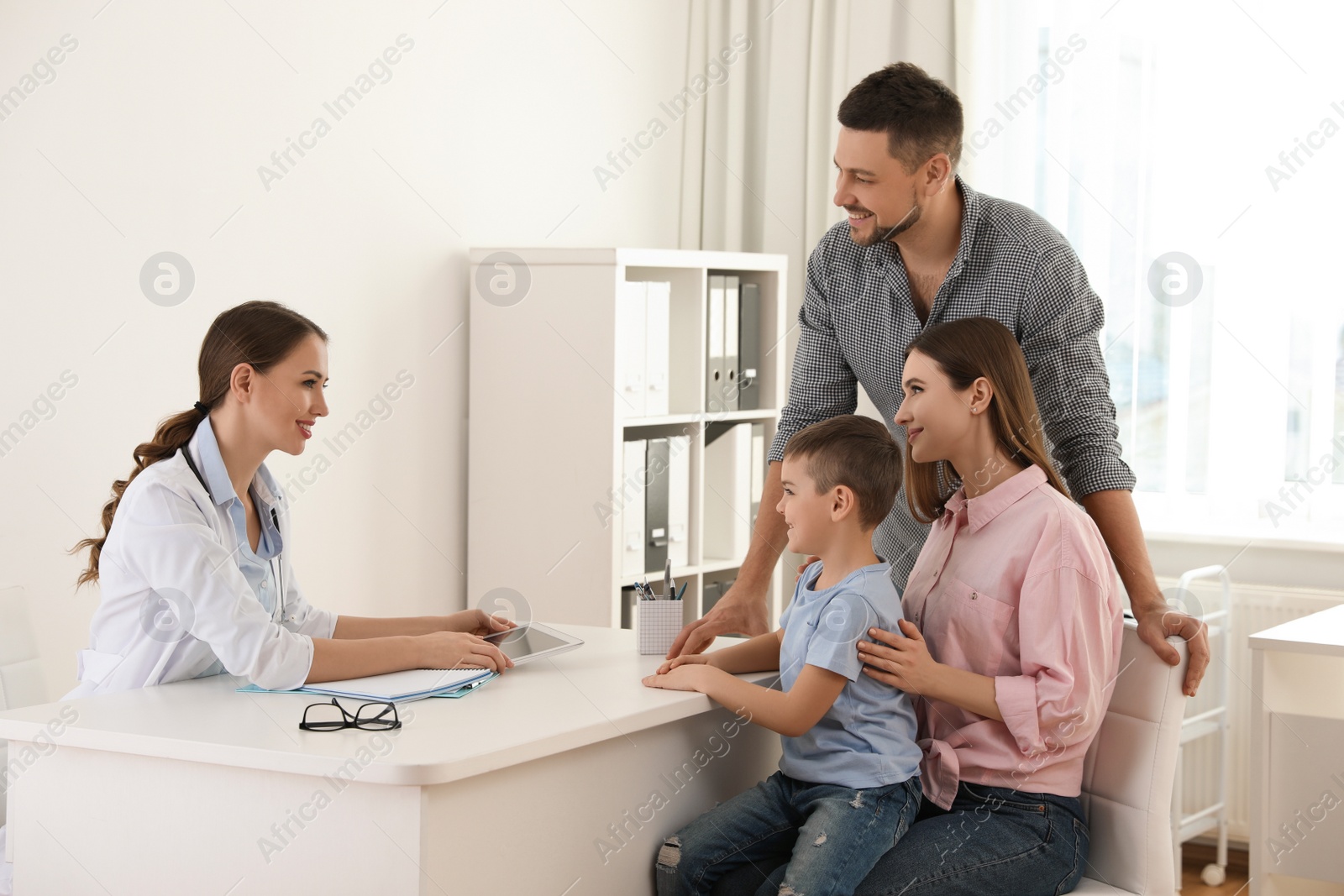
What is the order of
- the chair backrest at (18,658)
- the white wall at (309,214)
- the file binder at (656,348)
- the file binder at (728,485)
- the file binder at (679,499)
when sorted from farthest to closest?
the file binder at (728,485) → the file binder at (679,499) → the file binder at (656,348) → the white wall at (309,214) → the chair backrest at (18,658)

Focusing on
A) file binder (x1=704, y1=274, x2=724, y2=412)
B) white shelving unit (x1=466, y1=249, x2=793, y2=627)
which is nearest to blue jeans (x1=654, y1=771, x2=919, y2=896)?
white shelving unit (x1=466, y1=249, x2=793, y2=627)

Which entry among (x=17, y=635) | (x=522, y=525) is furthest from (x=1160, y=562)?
(x=17, y=635)

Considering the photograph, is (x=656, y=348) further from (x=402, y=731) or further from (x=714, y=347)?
(x=402, y=731)

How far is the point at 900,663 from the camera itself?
165 cm

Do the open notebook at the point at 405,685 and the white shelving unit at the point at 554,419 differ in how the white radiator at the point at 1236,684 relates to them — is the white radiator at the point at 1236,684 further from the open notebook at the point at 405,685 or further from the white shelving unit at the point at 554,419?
the open notebook at the point at 405,685

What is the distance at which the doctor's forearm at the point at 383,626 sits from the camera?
2.01 metres

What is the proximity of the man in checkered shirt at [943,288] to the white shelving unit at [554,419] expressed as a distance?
1.13m

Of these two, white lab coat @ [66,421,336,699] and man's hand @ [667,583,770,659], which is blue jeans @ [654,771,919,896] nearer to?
man's hand @ [667,583,770,659]

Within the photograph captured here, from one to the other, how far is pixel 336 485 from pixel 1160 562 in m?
2.23

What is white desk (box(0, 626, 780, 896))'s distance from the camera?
1330 mm

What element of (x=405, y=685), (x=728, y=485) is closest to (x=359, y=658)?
(x=405, y=685)

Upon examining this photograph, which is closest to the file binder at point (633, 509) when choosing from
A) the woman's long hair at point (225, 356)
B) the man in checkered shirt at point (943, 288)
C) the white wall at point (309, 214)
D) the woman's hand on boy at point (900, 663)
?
the white wall at point (309, 214)

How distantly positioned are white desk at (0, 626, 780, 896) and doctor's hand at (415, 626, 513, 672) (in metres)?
0.07

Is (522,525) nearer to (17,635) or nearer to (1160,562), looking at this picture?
(17,635)
